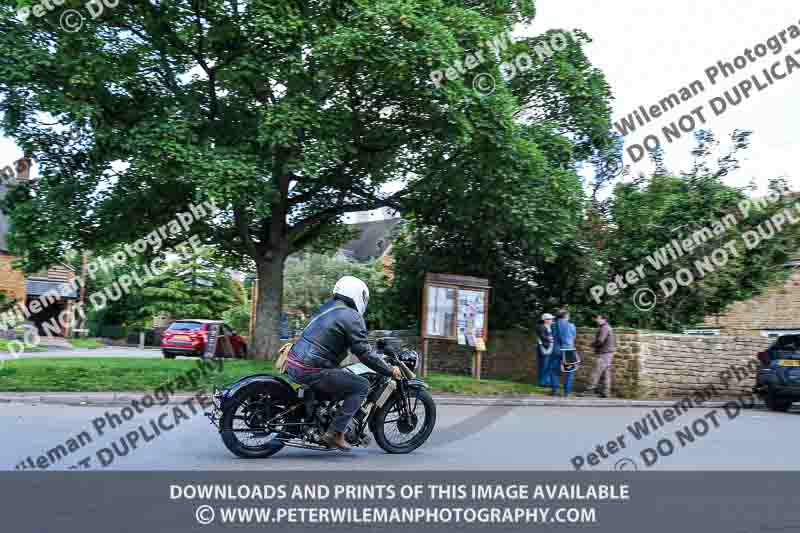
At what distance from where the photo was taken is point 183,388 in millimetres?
15984

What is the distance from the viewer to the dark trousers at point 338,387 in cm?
825

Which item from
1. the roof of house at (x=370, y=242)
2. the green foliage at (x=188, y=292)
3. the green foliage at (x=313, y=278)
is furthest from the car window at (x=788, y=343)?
the roof of house at (x=370, y=242)

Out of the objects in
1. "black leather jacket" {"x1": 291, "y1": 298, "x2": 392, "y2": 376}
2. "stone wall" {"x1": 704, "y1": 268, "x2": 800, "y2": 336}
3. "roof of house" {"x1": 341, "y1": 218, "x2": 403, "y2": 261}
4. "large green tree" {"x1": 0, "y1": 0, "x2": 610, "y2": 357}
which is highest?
"roof of house" {"x1": 341, "y1": 218, "x2": 403, "y2": 261}

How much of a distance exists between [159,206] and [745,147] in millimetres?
15101

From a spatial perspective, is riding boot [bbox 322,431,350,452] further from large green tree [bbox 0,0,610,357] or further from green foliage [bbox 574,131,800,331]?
green foliage [bbox 574,131,800,331]

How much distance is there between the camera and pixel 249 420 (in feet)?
27.1

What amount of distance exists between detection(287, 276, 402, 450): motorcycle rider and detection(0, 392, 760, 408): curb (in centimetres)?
666

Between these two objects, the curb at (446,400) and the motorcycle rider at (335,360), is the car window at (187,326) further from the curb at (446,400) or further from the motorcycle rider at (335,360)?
the motorcycle rider at (335,360)

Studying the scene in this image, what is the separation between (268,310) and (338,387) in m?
13.0

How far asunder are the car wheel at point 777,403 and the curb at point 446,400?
1048mm

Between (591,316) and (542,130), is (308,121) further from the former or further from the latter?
(591,316)

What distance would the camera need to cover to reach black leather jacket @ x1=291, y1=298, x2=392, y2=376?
27.1 feet

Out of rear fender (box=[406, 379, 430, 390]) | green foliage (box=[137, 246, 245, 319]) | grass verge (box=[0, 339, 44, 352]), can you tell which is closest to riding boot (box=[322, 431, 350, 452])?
rear fender (box=[406, 379, 430, 390])

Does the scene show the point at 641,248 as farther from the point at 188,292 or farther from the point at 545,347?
the point at 188,292
